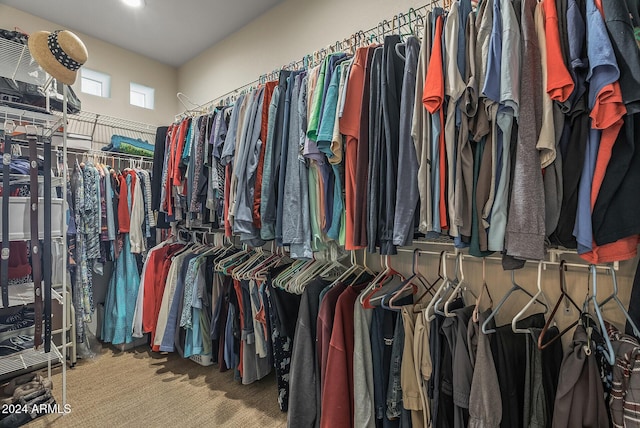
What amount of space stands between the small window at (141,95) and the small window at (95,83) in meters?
Answer: 0.22

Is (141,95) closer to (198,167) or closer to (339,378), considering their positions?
(198,167)

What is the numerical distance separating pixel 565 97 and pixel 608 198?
1.06ft

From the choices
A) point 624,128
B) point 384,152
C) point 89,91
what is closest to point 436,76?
point 384,152

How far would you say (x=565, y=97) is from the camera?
94 cm

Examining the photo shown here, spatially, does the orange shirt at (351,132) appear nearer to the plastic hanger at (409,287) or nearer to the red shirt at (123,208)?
the plastic hanger at (409,287)

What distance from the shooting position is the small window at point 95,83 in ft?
10.1

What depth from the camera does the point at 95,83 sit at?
10.5 feet

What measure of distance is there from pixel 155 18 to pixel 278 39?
1.15 meters

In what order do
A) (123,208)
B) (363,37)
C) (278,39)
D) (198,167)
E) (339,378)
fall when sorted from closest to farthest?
1. (339,378)
2. (363,37)
3. (198,167)
4. (278,39)
5. (123,208)

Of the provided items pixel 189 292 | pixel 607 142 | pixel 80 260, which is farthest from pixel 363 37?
pixel 80 260

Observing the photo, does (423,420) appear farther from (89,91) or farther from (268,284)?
(89,91)

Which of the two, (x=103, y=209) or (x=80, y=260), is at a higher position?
(x=103, y=209)

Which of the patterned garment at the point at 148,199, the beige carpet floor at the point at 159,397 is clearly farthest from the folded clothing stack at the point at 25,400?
the patterned garment at the point at 148,199

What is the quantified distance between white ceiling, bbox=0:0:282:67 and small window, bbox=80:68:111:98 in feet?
1.14
